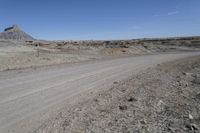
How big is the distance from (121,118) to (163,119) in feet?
3.59

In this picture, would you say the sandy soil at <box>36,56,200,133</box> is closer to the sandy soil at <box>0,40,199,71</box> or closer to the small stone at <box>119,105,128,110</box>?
the small stone at <box>119,105,128,110</box>

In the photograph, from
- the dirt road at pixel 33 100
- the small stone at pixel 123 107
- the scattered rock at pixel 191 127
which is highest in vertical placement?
the scattered rock at pixel 191 127

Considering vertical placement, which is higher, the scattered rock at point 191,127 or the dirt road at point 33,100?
the scattered rock at point 191,127

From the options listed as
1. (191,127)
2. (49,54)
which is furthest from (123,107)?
(49,54)

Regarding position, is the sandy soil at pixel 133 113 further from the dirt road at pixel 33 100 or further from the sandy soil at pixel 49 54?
the sandy soil at pixel 49 54

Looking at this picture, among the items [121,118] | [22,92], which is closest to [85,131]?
[121,118]

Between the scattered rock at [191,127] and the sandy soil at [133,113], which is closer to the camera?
the scattered rock at [191,127]

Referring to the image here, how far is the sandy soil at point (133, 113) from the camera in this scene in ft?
17.2

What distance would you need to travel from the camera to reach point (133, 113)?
20.8 ft

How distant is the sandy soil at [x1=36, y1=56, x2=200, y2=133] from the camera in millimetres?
5250

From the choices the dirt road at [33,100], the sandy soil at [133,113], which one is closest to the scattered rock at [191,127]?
the sandy soil at [133,113]

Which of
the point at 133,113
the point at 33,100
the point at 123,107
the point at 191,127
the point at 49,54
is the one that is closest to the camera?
the point at 191,127

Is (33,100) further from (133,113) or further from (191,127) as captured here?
(191,127)

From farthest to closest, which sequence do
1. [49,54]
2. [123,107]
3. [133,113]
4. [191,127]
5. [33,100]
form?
[49,54] → [33,100] → [123,107] → [133,113] → [191,127]
